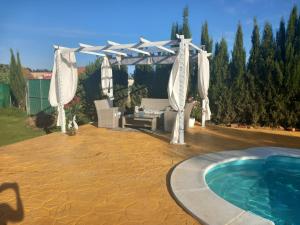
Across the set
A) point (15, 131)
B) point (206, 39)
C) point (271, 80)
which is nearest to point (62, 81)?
point (15, 131)

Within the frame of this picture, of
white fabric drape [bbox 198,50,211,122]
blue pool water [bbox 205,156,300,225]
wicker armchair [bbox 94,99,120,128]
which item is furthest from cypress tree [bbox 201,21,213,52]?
blue pool water [bbox 205,156,300,225]

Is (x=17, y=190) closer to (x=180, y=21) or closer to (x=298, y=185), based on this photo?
(x=298, y=185)

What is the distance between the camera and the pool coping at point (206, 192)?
3312 mm

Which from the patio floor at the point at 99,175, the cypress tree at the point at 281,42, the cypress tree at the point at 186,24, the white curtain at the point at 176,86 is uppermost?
the cypress tree at the point at 186,24

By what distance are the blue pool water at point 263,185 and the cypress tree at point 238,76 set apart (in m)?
4.85

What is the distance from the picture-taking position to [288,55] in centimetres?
1039

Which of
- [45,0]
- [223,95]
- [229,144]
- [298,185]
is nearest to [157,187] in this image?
[298,185]

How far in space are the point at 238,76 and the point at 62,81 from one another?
7.29 m

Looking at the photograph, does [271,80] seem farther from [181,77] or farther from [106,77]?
[106,77]

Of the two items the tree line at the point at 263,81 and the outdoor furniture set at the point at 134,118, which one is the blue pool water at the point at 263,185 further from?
the tree line at the point at 263,81

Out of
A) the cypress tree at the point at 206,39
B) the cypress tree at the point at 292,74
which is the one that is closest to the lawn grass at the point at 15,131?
the cypress tree at the point at 206,39

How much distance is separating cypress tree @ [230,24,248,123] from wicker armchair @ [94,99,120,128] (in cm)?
509

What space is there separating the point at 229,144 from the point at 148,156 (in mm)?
2787

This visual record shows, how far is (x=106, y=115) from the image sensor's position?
10.2 metres
